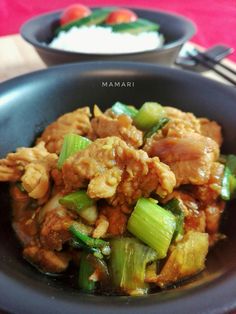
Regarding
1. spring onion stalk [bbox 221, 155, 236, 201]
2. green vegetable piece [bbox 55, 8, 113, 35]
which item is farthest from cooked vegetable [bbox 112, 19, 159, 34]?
spring onion stalk [bbox 221, 155, 236, 201]

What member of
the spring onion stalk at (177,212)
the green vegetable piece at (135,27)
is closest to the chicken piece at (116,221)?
the spring onion stalk at (177,212)

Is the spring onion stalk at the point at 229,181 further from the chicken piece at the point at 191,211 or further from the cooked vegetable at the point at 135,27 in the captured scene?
the cooked vegetable at the point at 135,27

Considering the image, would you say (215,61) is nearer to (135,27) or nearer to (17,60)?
(135,27)

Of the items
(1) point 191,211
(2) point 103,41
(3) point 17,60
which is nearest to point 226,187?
(1) point 191,211

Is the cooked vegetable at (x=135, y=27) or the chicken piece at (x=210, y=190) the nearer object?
the chicken piece at (x=210, y=190)

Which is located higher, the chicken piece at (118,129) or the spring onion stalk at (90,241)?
the chicken piece at (118,129)

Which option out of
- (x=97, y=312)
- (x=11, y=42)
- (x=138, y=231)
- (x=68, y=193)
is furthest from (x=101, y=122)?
(x=11, y=42)

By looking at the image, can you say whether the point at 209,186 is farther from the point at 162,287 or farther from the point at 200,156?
the point at 162,287
